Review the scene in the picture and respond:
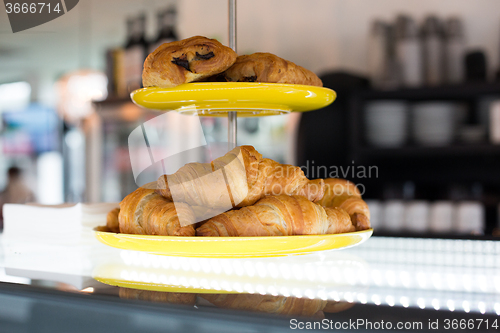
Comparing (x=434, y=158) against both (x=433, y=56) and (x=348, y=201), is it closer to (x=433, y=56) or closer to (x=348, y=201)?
(x=433, y=56)

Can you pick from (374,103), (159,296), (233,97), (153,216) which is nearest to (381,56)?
(374,103)

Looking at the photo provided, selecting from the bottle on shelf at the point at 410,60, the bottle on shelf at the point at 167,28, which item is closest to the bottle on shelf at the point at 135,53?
the bottle on shelf at the point at 167,28

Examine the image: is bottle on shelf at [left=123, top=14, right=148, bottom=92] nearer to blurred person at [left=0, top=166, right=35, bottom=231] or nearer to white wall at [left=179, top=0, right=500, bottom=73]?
white wall at [left=179, top=0, right=500, bottom=73]

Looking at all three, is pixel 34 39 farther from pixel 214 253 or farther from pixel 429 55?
pixel 214 253

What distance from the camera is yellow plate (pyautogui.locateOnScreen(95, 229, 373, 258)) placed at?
1.53ft

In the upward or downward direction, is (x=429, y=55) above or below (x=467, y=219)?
above

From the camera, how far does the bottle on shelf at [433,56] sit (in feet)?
6.89

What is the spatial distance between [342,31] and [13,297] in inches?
99.2

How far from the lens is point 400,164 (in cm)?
238

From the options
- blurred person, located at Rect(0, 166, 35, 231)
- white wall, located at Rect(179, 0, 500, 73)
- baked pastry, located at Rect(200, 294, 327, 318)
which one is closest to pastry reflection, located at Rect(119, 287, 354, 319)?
baked pastry, located at Rect(200, 294, 327, 318)

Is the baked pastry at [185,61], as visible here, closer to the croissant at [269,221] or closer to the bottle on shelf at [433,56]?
the croissant at [269,221]

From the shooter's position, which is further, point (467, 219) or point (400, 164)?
point (400, 164)

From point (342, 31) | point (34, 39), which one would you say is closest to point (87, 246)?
point (342, 31)

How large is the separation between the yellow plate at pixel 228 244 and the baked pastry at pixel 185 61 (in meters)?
0.20
